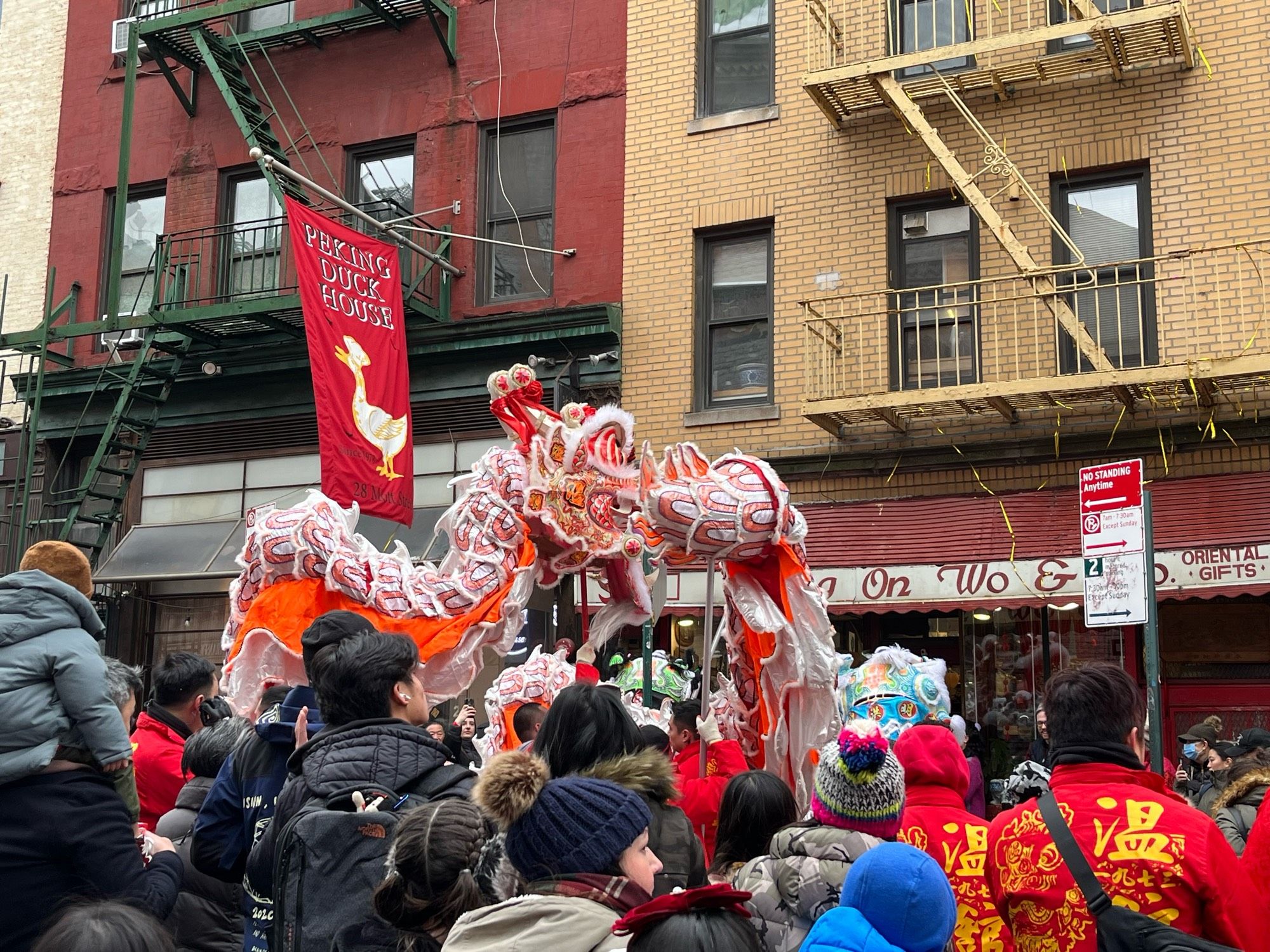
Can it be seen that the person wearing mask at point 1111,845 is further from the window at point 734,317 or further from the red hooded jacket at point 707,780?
the window at point 734,317

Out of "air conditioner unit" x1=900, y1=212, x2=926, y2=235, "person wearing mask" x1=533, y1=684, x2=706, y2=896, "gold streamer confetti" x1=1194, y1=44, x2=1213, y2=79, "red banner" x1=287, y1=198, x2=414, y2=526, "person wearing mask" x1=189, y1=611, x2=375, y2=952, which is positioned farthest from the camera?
"air conditioner unit" x1=900, y1=212, x2=926, y2=235

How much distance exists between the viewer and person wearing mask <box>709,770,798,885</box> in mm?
4527

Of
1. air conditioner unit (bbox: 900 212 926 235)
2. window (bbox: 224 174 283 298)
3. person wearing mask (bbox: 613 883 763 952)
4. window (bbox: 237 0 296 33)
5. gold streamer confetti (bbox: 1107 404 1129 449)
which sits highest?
window (bbox: 237 0 296 33)

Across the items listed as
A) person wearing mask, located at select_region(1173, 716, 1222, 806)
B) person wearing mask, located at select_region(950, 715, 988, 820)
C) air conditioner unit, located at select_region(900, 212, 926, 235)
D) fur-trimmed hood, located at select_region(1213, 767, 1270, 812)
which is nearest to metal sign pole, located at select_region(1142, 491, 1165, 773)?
fur-trimmed hood, located at select_region(1213, 767, 1270, 812)

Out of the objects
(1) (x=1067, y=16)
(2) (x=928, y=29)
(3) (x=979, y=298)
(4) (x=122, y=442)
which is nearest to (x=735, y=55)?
(2) (x=928, y=29)

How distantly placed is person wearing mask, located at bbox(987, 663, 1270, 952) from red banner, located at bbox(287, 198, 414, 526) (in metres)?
9.10

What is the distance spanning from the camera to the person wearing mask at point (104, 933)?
7.86 ft

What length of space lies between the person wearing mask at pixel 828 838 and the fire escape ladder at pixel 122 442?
13.3m

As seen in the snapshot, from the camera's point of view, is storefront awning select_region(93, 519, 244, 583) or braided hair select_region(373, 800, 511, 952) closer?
braided hair select_region(373, 800, 511, 952)

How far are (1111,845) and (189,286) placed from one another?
14.9m

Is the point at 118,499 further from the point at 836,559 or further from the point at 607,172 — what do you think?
the point at 836,559

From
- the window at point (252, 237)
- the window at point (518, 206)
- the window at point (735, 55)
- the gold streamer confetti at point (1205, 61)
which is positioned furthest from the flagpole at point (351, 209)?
the gold streamer confetti at point (1205, 61)

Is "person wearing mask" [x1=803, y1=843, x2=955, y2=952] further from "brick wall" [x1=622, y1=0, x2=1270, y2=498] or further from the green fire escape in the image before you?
the green fire escape

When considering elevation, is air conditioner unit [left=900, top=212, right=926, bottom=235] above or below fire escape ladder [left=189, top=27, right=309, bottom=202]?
below
